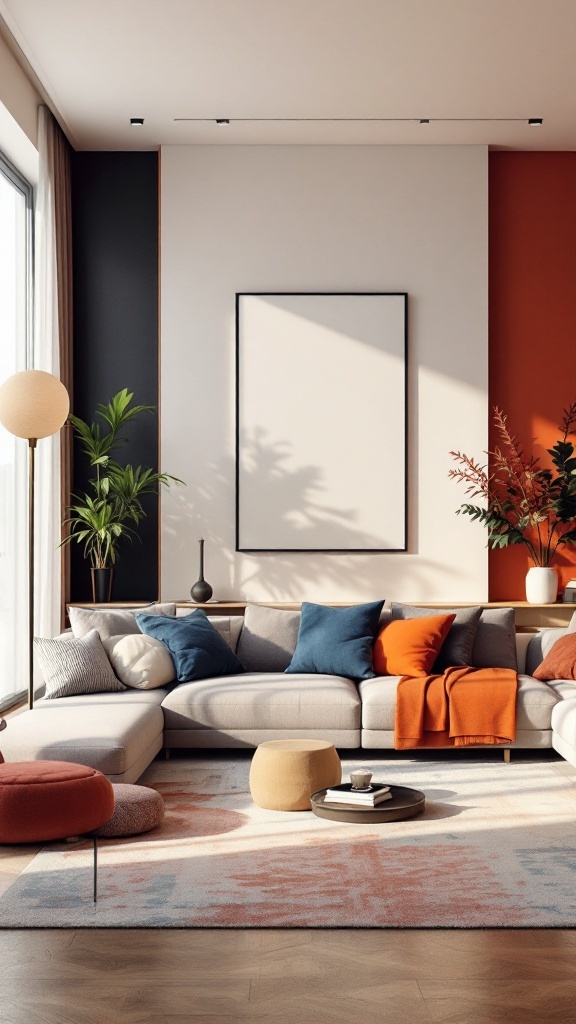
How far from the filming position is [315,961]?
9.71ft

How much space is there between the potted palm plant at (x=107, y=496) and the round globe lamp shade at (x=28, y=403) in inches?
55.8

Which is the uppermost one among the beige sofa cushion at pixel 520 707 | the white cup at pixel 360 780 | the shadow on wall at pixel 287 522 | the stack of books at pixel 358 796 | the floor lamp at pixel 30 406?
the floor lamp at pixel 30 406

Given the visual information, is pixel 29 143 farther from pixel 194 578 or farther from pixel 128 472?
pixel 194 578

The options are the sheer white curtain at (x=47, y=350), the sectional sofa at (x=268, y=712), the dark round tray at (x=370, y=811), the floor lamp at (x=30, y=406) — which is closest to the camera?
the dark round tray at (x=370, y=811)

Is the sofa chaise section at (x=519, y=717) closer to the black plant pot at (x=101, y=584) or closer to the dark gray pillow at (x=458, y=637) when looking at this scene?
the dark gray pillow at (x=458, y=637)

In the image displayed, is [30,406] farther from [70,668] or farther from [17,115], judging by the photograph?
[17,115]

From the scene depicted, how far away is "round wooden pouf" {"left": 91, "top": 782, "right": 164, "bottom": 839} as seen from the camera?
13.6ft

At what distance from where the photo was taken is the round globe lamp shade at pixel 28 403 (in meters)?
5.38

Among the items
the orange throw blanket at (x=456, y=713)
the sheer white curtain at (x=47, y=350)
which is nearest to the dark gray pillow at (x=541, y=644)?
the orange throw blanket at (x=456, y=713)

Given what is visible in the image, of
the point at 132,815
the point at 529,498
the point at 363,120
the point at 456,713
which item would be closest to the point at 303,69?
the point at 363,120

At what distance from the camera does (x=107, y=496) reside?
23.1 feet

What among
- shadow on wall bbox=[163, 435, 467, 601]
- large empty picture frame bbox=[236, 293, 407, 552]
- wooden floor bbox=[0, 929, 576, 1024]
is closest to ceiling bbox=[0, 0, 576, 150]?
large empty picture frame bbox=[236, 293, 407, 552]

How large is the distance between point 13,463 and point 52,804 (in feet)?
11.0

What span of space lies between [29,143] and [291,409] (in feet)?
7.85
